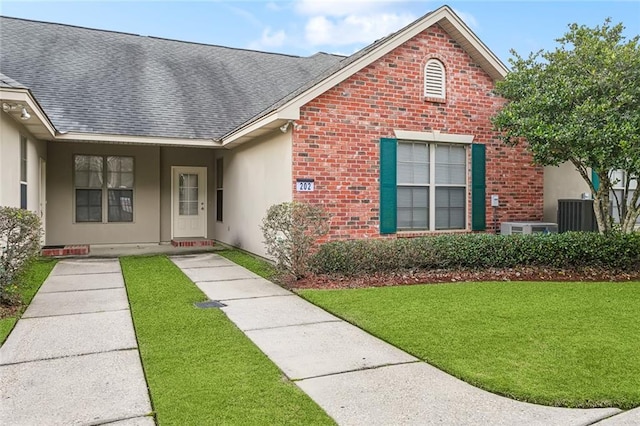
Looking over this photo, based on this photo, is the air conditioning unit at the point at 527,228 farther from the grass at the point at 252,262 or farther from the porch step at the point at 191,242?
the porch step at the point at 191,242

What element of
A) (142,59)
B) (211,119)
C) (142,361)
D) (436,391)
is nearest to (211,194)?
(211,119)

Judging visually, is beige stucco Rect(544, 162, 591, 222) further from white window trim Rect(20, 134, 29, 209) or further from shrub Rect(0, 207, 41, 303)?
white window trim Rect(20, 134, 29, 209)

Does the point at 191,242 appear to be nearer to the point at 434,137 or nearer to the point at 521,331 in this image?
the point at 434,137

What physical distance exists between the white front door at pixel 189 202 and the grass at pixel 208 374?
26.0 ft

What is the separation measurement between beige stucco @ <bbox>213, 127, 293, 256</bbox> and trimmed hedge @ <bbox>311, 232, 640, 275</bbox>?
1.70m

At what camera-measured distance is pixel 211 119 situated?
1283cm

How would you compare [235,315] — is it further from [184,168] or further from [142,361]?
[184,168]

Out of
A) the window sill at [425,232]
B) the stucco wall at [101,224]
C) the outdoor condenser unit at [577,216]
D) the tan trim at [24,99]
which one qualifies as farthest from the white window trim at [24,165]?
the outdoor condenser unit at [577,216]

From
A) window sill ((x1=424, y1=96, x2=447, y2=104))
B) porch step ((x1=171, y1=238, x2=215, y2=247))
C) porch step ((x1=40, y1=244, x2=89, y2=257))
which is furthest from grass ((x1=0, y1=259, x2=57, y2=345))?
window sill ((x1=424, y1=96, x2=447, y2=104))

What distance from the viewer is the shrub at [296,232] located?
7.88 metres

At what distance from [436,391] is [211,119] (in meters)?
10.6

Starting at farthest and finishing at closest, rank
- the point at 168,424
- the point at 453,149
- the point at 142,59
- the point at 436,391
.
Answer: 1. the point at 142,59
2. the point at 453,149
3. the point at 436,391
4. the point at 168,424

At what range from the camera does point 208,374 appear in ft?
12.7

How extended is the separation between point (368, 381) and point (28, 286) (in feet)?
19.9
